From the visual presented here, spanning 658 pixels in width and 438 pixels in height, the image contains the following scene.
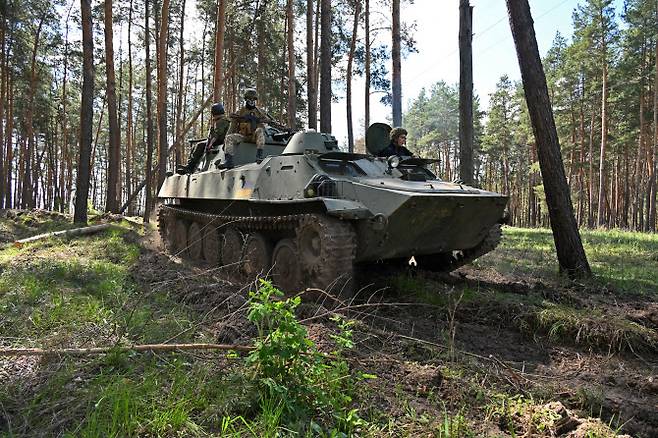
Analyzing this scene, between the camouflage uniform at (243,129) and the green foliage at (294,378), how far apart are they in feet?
21.1

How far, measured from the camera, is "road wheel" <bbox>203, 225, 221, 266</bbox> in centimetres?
881

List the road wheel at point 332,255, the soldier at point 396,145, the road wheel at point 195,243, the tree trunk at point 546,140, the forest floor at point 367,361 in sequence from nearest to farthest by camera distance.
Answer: the forest floor at point 367,361
the road wheel at point 332,255
the tree trunk at point 546,140
the soldier at point 396,145
the road wheel at point 195,243

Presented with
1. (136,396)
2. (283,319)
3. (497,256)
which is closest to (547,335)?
(283,319)

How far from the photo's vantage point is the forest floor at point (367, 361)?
2617 millimetres

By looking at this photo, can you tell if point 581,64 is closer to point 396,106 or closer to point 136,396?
point 396,106

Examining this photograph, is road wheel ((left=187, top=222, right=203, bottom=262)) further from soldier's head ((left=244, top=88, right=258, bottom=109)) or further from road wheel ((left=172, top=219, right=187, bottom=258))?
soldier's head ((left=244, top=88, right=258, bottom=109))

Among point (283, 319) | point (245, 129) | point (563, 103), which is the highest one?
point (563, 103)

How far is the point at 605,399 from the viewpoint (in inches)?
131

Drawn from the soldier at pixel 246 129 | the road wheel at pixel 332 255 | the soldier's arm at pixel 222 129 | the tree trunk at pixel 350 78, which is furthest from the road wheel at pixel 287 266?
the tree trunk at pixel 350 78

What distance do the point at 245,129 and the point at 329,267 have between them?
4250 mm

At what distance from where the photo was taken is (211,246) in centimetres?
907

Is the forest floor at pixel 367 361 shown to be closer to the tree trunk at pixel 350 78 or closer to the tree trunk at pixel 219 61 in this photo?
the tree trunk at pixel 219 61

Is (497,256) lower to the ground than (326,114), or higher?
lower

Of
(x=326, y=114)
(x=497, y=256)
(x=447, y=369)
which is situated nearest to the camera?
(x=447, y=369)
